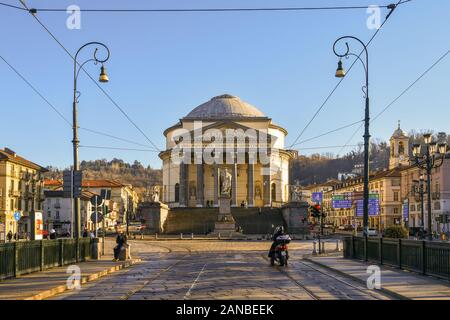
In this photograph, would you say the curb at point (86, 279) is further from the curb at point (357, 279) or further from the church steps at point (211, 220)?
the church steps at point (211, 220)

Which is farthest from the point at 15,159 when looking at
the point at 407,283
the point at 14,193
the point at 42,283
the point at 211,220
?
the point at 407,283

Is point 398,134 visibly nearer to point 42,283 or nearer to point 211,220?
point 211,220

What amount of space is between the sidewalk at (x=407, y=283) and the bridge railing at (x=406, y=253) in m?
0.30

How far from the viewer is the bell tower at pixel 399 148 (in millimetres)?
105562

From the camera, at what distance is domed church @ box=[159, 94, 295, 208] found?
100 meters

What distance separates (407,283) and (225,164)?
84.2 metres

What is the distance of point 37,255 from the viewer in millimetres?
21266

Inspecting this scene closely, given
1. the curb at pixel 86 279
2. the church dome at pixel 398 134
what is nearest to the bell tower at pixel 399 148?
the church dome at pixel 398 134

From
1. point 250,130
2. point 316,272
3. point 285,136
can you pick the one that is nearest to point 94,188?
point 285,136

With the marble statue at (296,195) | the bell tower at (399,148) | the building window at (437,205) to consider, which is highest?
the bell tower at (399,148)

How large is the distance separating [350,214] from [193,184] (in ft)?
115

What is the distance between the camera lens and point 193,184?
105062 mm

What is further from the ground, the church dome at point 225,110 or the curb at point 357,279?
the church dome at point 225,110

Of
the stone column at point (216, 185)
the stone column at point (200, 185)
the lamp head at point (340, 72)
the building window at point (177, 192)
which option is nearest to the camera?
the lamp head at point (340, 72)
